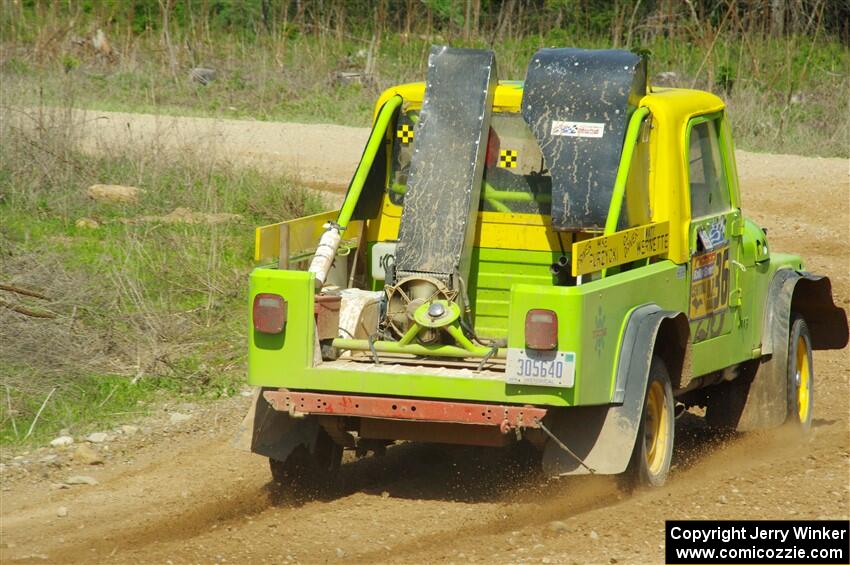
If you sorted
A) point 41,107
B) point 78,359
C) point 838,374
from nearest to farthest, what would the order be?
point 78,359
point 838,374
point 41,107

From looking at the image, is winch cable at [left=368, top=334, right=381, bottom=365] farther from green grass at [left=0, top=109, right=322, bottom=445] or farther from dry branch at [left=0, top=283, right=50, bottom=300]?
dry branch at [left=0, top=283, right=50, bottom=300]

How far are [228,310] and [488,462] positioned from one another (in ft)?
11.1

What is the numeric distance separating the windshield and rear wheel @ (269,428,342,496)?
1.49 metres

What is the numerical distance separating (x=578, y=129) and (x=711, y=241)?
983mm

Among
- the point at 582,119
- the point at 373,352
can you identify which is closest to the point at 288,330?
the point at 373,352

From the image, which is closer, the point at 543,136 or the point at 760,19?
the point at 543,136

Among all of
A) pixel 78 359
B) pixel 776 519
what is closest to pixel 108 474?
pixel 78 359

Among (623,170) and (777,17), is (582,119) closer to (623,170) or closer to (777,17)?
(623,170)

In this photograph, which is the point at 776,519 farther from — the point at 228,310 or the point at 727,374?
the point at 228,310

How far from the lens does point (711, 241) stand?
743 cm

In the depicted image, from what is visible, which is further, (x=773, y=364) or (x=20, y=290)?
(x=20, y=290)

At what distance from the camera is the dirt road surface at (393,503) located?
5.99 meters

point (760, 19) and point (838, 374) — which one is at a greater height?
point (760, 19)

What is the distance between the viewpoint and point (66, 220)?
12.2m
